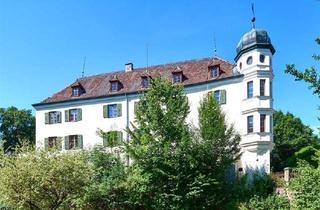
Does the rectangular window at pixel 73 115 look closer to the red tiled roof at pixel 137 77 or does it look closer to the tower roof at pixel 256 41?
the red tiled roof at pixel 137 77

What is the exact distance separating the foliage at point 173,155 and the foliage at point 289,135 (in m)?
19.2

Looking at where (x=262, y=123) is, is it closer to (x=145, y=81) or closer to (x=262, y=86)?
(x=262, y=86)

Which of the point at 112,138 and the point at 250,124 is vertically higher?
the point at 250,124

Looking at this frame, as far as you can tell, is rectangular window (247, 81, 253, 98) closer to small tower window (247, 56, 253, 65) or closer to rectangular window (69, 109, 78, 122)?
small tower window (247, 56, 253, 65)

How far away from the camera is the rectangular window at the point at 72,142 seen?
1713 inches

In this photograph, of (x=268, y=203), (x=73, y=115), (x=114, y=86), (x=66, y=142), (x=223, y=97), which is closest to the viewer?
(x=268, y=203)

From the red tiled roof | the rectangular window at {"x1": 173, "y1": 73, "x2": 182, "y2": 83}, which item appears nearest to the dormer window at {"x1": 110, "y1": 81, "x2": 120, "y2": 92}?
the red tiled roof

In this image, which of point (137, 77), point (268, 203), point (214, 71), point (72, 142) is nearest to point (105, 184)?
point (268, 203)

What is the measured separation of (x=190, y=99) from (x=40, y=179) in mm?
19874

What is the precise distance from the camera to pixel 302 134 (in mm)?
54438

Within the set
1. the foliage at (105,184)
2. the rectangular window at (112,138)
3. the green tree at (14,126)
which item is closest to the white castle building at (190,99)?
the rectangular window at (112,138)

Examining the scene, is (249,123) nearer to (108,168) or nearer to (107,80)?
(108,168)

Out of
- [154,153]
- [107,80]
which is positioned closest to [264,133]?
[154,153]

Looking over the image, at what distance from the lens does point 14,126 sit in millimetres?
61719
